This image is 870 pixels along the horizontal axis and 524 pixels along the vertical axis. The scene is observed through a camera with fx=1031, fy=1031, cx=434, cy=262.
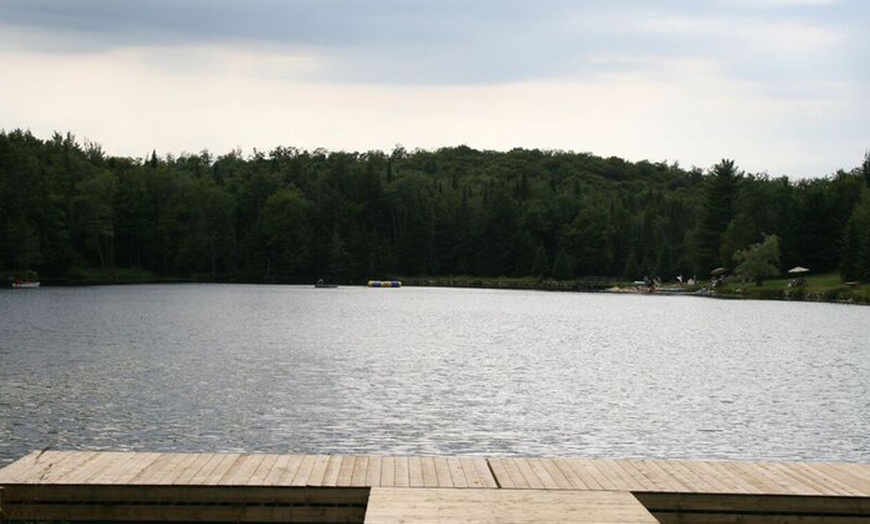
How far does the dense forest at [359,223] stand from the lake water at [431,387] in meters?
63.3

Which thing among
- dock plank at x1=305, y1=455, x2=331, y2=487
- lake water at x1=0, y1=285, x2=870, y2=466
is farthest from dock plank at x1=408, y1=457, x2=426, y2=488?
lake water at x1=0, y1=285, x2=870, y2=466

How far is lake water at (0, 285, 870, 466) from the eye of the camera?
24.3m

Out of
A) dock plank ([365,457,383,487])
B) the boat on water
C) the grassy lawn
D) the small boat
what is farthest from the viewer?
the small boat

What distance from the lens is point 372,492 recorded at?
13227mm

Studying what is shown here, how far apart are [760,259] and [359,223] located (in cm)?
7602

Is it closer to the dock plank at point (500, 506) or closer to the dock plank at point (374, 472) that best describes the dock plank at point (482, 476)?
the dock plank at point (500, 506)

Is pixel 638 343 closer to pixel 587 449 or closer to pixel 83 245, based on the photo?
pixel 587 449

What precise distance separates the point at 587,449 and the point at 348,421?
655 cm

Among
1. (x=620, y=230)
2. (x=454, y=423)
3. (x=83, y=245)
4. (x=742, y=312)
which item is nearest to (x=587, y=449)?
(x=454, y=423)

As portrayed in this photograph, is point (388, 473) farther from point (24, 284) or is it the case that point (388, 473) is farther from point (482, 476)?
point (24, 284)

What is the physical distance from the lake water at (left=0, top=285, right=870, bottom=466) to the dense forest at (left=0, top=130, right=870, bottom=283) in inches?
2492

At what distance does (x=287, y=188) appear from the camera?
606 feet

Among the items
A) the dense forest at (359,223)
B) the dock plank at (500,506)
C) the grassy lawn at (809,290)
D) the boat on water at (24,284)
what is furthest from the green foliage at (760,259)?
the dock plank at (500,506)

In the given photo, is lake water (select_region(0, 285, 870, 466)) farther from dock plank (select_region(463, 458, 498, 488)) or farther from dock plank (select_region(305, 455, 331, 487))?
dock plank (select_region(463, 458, 498, 488))
